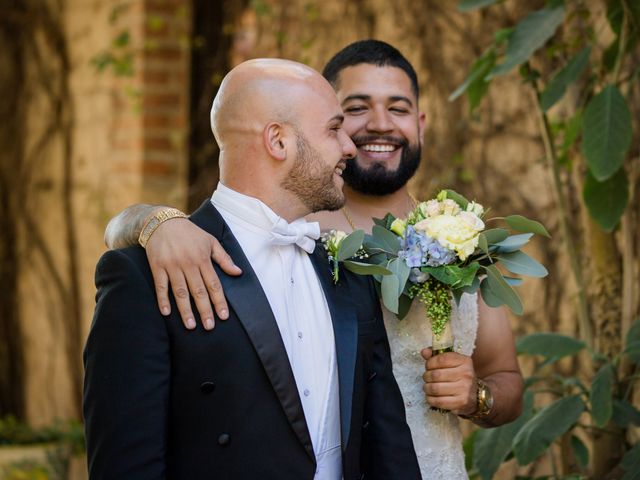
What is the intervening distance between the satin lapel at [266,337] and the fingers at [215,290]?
0.02 m

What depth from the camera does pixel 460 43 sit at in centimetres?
461

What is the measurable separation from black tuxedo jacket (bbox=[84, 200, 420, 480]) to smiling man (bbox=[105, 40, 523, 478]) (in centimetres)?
34

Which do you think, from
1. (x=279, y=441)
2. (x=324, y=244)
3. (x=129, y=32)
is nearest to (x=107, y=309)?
(x=279, y=441)

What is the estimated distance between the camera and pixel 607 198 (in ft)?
10.1

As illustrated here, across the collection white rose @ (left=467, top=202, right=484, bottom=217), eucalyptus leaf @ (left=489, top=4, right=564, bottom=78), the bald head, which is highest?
eucalyptus leaf @ (left=489, top=4, right=564, bottom=78)

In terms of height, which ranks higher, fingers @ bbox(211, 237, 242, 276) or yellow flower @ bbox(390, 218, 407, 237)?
yellow flower @ bbox(390, 218, 407, 237)

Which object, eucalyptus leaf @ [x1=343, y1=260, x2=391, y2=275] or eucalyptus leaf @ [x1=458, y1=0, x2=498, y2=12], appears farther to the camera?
eucalyptus leaf @ [x1=458, y1=0, x2=498, y2=12]

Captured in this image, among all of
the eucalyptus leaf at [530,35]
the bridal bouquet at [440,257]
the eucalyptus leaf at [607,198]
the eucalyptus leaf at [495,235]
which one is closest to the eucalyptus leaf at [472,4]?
the eucalyptus leaf at [530,35]

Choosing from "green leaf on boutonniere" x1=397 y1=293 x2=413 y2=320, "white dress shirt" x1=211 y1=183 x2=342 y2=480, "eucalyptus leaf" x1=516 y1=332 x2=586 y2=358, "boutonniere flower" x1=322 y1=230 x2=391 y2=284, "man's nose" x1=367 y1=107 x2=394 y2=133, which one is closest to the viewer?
"white dress shirt" x1=211 y1=183 x2=342 y2=480

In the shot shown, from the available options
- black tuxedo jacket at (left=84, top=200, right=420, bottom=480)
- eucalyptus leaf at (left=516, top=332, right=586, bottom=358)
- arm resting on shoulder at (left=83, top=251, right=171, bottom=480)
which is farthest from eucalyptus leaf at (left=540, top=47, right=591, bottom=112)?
arm resting on shoulder at (left=83, top=251, right=171, bottom=480)

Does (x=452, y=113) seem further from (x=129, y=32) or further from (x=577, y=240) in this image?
(x=129, y=32)

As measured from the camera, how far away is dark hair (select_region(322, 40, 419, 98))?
280cm

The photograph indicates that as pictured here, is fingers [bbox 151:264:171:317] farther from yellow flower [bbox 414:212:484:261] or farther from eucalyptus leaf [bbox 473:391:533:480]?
eucalyptus leaf [bbox 473:391:533:480]

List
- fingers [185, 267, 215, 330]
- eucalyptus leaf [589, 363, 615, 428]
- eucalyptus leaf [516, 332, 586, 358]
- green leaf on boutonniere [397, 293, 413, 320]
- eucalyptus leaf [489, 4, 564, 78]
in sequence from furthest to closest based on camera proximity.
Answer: eucalyptus leaf [516, 332, 586, 358] → eucalyptus leaf [489, 4, 564, 78] → eucalyptus leaf [589, 363, 615, 428] → green leaf on boutonniere [397, 293, 413, 320] → fingers [185, 267, 215, 330]
